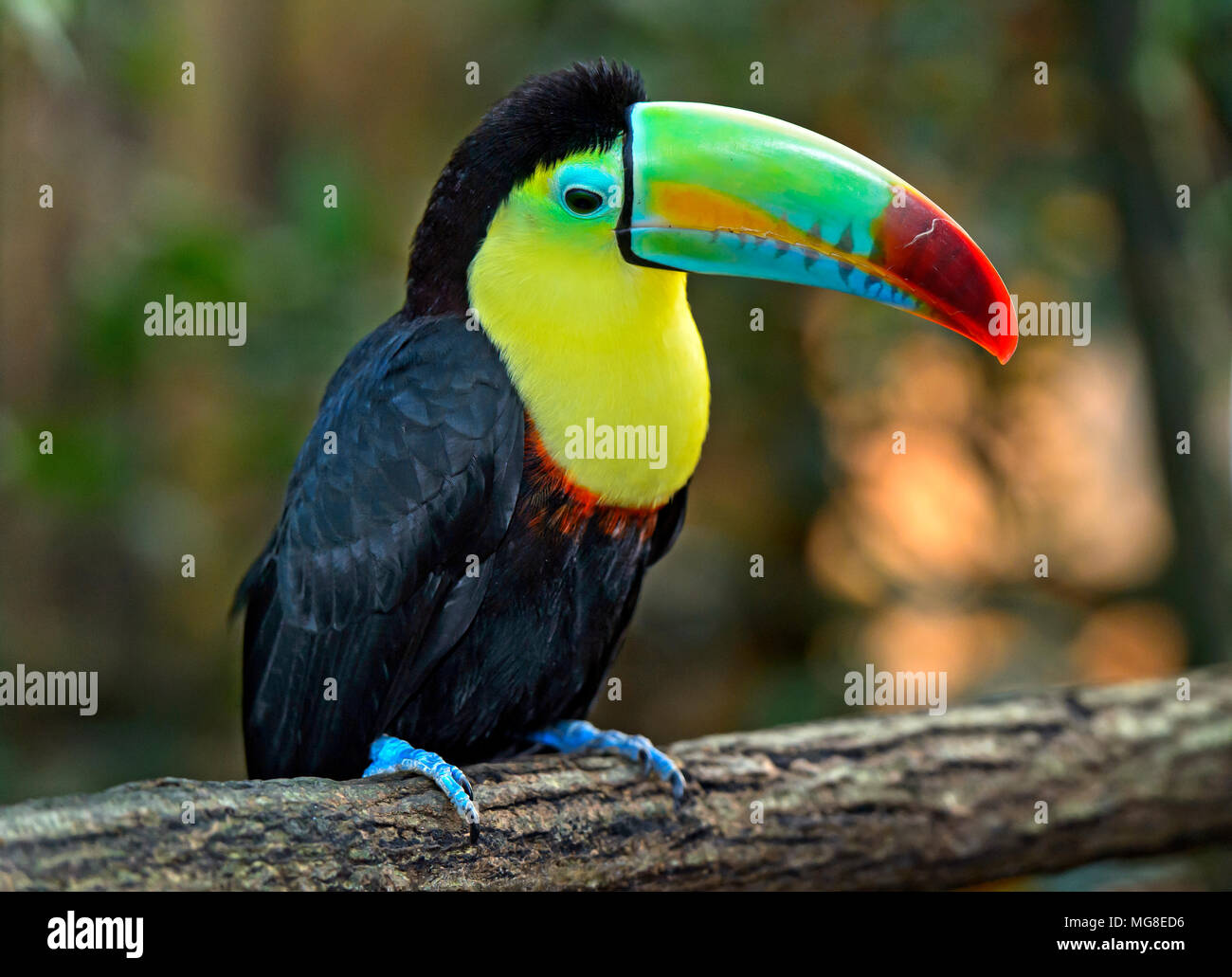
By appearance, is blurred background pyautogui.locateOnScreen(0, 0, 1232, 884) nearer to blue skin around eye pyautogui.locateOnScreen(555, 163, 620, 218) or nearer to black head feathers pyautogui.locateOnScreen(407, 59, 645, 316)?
black head feathers pyautogui.locateOnScreen(407, 59, 645, 316)

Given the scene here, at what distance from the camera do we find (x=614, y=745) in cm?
255

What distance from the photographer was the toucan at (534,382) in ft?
7.12

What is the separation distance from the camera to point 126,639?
4.80 metres

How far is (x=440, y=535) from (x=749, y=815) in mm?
915

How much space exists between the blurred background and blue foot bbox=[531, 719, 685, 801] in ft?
4.96

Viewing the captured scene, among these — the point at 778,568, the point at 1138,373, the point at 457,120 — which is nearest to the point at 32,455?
the point at 457,120
